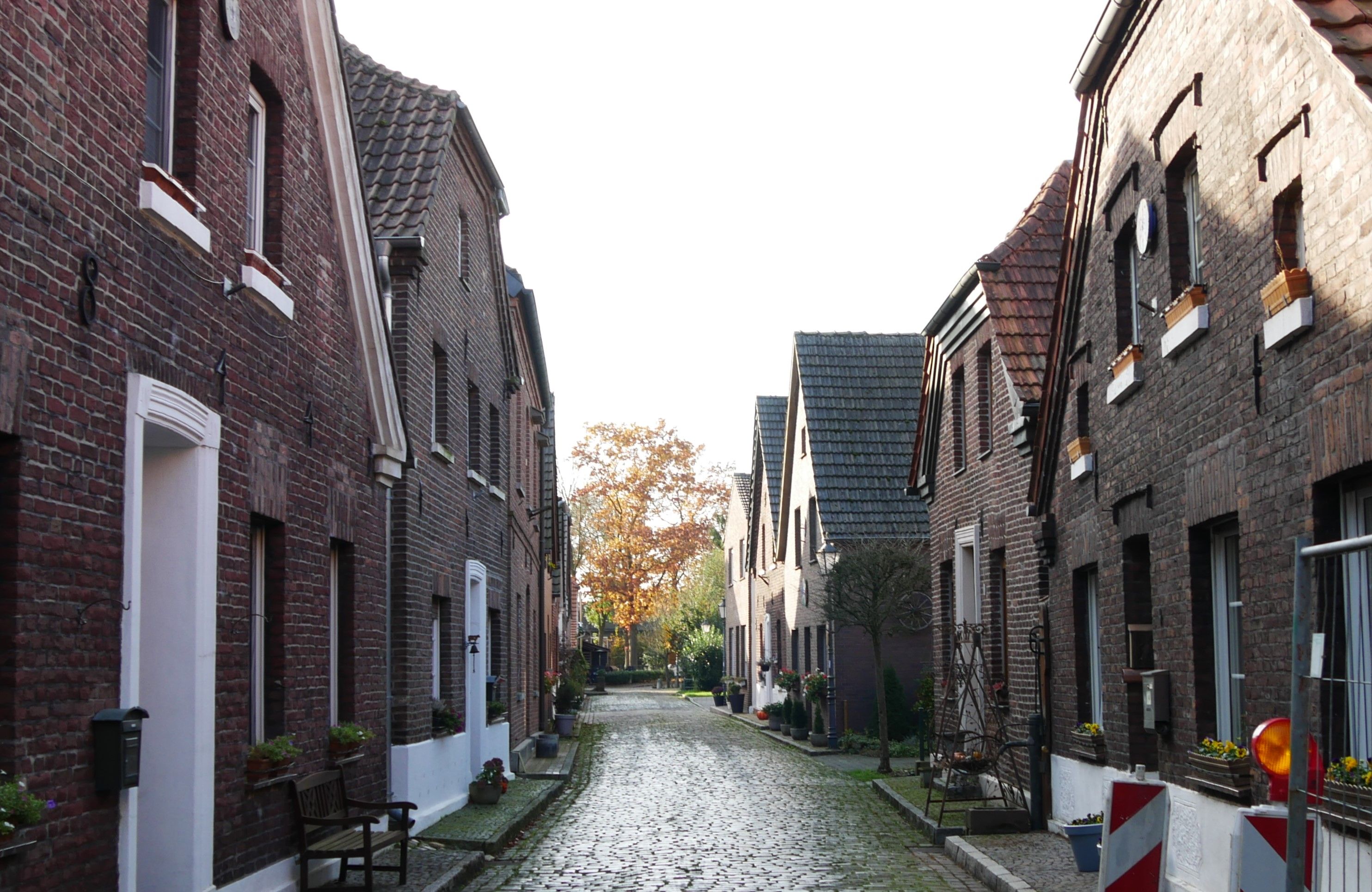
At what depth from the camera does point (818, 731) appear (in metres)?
27.0

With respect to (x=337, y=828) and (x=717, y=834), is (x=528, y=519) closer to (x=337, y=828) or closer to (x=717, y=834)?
(x=717, y=834)

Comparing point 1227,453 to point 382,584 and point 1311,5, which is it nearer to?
point 1311,5

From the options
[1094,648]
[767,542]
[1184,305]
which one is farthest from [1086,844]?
[767,542]

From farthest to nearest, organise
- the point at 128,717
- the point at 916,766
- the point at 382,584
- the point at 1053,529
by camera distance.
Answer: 1. the point at 916,766
2. the point at 1053,529
3. the point at 382,584
4. the point at 128,717

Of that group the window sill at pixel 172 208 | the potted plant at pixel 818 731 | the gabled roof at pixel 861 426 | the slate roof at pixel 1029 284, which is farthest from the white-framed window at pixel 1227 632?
the gabled roof at pixel 861 426

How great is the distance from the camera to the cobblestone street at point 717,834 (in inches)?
452

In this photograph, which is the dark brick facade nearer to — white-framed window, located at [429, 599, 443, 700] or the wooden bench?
the wooden bench

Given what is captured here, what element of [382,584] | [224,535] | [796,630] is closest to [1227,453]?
[224,535]

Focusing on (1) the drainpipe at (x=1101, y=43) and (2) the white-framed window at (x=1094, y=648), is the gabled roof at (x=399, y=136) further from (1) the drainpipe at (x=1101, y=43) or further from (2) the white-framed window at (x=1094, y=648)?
(2) the white-framed window at (x=1094, y=648)

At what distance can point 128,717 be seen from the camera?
6848 mm

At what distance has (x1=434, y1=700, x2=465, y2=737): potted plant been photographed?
50.1 ft

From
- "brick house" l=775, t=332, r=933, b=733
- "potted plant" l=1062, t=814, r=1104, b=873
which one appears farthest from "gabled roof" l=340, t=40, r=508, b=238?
"brick house" l=775, t=332, r=933, b=733

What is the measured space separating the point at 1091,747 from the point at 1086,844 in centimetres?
178

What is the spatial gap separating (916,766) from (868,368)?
12.1 metres
